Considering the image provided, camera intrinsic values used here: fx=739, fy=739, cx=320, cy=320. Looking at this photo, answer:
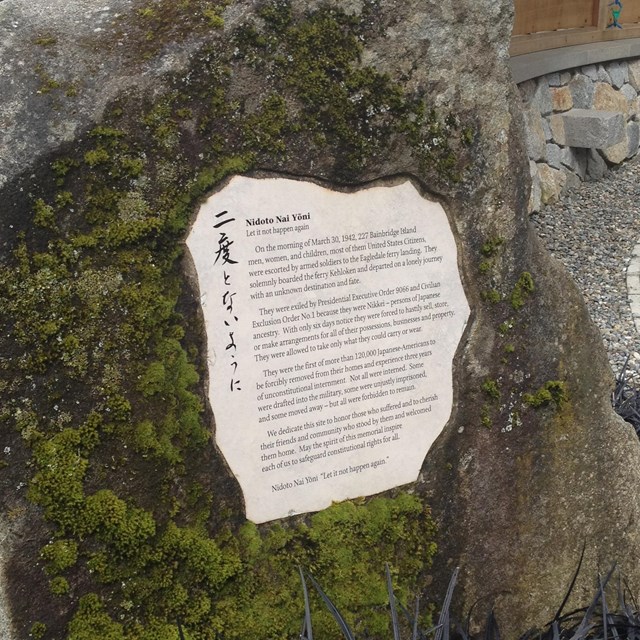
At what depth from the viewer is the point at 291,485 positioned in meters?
1.99

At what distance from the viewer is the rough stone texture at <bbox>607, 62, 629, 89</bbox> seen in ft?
25.7

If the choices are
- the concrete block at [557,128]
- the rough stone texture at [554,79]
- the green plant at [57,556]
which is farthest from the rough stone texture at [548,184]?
the green plant at [57,556]

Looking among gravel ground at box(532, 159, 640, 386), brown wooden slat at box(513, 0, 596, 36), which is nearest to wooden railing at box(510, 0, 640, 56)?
brown wooden slat at box(513, 0, 596, 36)

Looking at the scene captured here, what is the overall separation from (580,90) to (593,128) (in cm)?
60

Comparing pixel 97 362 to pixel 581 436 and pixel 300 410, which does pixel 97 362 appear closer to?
pixel 300 410

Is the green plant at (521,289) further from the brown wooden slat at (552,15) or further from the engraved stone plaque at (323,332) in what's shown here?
the brown wooden slat at (552,15)

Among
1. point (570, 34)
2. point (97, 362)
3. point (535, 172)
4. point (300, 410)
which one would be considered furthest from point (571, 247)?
point (97, 362)

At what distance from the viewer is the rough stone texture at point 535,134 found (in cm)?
647

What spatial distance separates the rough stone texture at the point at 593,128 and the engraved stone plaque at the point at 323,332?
215 inches

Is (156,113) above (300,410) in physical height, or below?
above

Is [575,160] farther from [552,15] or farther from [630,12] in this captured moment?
[630,12]

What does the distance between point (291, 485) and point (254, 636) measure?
0.40 m

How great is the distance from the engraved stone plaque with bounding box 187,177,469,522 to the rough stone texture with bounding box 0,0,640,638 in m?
0.06

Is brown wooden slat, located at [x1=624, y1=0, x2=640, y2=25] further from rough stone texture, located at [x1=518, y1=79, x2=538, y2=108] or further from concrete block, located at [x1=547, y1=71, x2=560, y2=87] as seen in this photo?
rough stone texture, located at [x1=518, y1=79, x2=538, y2=108]
